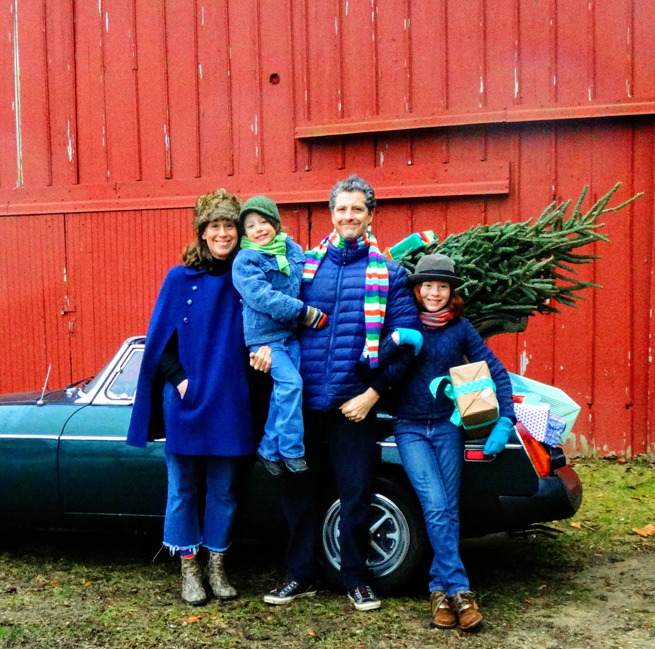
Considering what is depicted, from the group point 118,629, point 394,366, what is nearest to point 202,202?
point 394,366

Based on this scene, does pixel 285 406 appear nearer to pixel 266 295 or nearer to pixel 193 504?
pixel 266 295

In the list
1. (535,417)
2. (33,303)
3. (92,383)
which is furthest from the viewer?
(33,303)

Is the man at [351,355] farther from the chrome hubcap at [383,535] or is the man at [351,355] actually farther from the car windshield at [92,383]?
the car windshield at [92,383]

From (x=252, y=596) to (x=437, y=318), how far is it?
1672mm

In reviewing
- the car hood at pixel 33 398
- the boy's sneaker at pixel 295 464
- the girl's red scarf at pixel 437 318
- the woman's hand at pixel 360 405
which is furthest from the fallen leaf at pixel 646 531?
the car hood at pixel 33 398

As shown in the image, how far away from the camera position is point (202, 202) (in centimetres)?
392

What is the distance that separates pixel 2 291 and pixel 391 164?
4.29m

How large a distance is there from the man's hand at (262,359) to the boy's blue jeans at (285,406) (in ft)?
0.06

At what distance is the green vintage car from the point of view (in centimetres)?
382

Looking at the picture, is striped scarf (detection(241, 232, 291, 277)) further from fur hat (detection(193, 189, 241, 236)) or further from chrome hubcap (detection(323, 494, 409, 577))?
chrome hubcap (detection(323, 494, 409, 577))

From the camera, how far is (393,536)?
3920mm

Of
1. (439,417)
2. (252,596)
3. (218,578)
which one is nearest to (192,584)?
(218,578)

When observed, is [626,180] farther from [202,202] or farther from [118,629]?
[118,629]

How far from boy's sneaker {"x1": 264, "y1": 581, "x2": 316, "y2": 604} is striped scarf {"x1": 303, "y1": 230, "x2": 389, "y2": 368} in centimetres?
118
